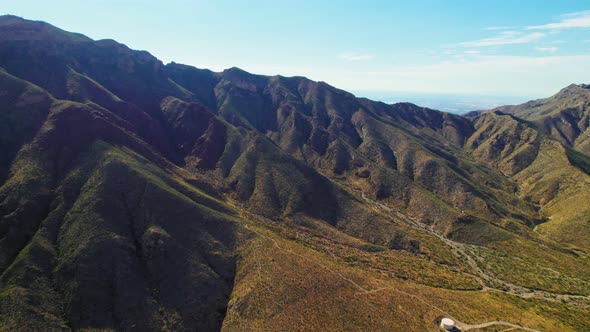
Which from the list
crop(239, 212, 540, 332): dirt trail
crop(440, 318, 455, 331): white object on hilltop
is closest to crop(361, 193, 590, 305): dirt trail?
crop(239, 212, 540, 332): dirt trail

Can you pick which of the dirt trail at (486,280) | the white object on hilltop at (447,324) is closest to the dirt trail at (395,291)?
the white object on hilltop at (447,324)

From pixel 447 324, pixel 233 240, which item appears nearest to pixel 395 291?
pixel 447 324

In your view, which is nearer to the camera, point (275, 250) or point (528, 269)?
point (275, 250)

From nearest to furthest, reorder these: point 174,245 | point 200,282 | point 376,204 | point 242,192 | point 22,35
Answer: point 200,282 < point 174,245 < point 242,192 < point 376,204 < point 22,35

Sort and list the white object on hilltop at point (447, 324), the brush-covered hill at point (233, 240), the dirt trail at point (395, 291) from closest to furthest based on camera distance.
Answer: the white object on hilltop at point (447, 324), the dirt trail at point (395, 291), the brush-covered hill at point (233, 240)

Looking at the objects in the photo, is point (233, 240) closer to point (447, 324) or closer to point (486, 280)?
point (447, 324)

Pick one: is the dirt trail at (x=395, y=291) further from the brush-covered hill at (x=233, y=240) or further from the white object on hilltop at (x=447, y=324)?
the white object on hilltop at (x=447, y=324)

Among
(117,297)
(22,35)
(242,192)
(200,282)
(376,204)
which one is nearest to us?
(117,297)

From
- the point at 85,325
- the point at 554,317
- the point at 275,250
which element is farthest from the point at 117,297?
the point at 554,317

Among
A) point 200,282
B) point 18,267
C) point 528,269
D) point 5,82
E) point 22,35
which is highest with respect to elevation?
point 22,35

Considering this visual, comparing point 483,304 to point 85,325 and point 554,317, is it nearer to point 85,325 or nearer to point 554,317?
point 554,317
